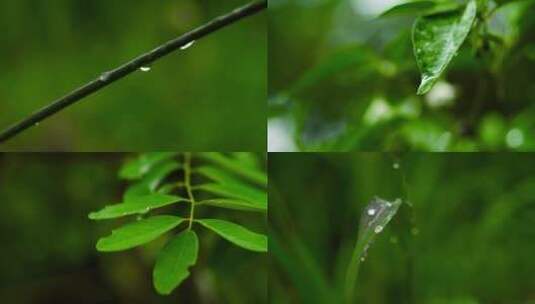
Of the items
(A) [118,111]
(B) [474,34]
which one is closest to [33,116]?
(B) [474,34]

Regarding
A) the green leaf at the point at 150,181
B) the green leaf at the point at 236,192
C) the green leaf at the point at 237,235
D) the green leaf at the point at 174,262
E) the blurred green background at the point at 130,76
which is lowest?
the green leaf at the point at 174,262

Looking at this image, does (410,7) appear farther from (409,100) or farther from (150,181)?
(409,100)

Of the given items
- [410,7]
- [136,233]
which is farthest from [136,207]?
[410,7]

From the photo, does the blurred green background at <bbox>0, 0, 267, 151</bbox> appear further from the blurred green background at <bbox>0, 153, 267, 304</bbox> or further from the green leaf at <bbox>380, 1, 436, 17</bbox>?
the green leaf at <bbox>380, 1, 436, 17</bbox>

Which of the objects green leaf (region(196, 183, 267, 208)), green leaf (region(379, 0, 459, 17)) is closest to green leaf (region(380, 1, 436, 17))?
green leaf (region(379, 0, 459, 17))

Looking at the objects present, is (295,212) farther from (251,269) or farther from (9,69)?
(9,69)

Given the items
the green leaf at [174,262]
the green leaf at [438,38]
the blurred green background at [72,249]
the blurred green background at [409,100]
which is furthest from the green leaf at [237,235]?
the blurred green background at [72,249]

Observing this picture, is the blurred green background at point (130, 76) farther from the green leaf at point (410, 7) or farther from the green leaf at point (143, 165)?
the green leaf at point (410, 7)
